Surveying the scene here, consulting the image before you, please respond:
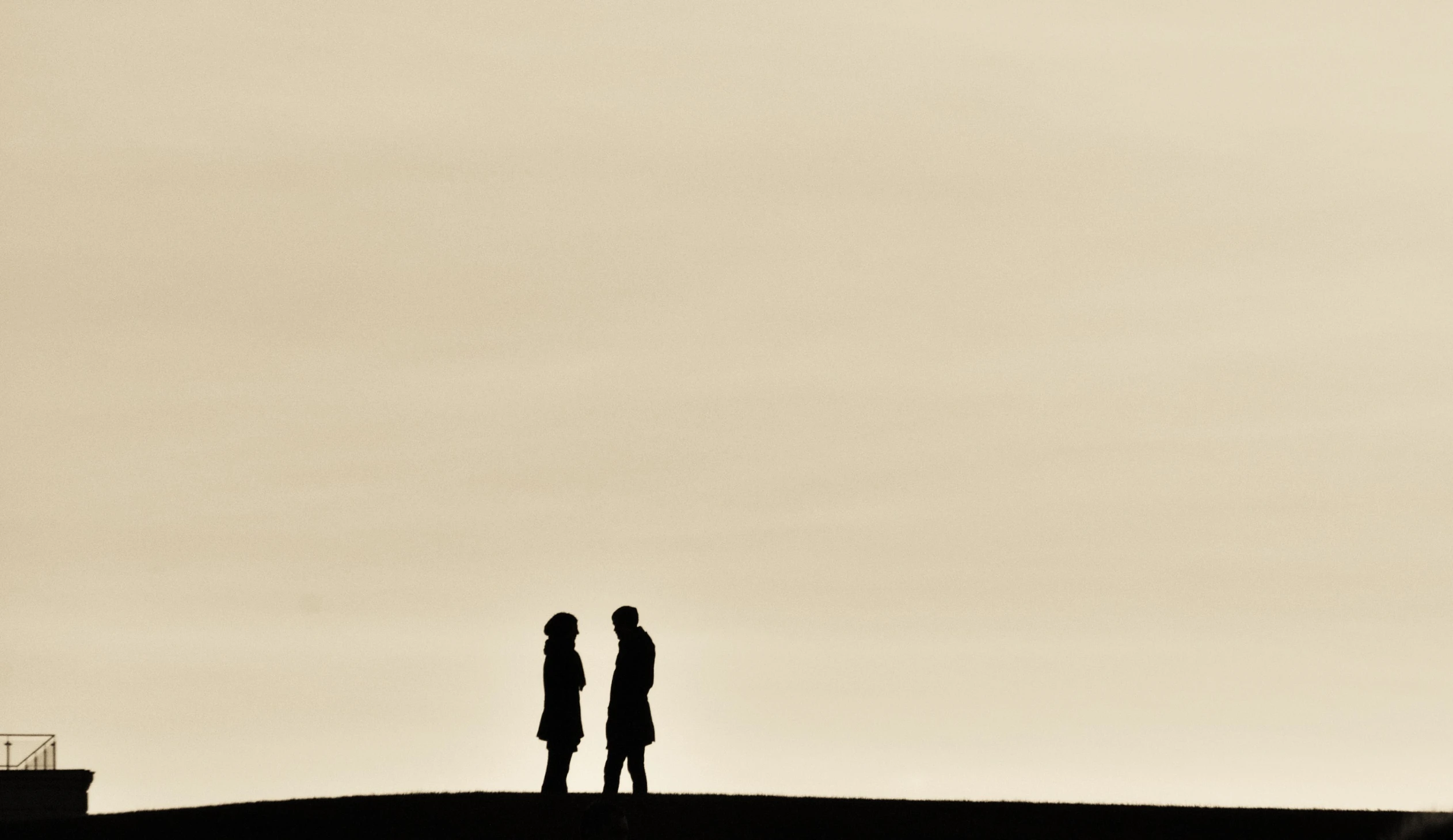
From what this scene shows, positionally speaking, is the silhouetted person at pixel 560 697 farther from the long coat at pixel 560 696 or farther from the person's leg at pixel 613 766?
the person's leg at pixel 613 766

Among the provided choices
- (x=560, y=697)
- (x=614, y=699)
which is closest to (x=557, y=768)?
(x=560, y=697)

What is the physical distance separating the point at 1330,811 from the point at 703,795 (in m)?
6.84

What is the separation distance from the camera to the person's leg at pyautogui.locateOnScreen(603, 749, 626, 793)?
1078 inches

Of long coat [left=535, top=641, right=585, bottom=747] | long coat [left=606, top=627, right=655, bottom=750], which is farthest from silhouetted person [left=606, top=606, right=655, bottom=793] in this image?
long coat [left=535, top=641, right=585, bottom=747]

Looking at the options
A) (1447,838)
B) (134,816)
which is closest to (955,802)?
(1447,838)

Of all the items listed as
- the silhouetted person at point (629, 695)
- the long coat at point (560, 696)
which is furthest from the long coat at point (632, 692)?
the long coat at point (560, 696)

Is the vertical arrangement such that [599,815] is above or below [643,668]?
below

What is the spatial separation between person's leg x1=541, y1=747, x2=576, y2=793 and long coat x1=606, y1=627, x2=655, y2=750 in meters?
1.72

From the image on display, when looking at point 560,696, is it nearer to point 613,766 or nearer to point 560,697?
point 560,697

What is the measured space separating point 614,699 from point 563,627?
1.68 m

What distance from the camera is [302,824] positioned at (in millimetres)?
26422

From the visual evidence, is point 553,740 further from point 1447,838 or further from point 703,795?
point 1447,838

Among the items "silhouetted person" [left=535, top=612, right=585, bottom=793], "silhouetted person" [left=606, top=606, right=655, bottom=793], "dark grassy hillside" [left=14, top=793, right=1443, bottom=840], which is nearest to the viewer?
"dark grassy hillside" [left=14, top=793, right=1443, bottom=840]

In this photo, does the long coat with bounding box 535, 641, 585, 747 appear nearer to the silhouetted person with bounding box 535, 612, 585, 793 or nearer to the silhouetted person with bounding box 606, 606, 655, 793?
the silhouetted person with bounding box 535, 612, 585, 793
